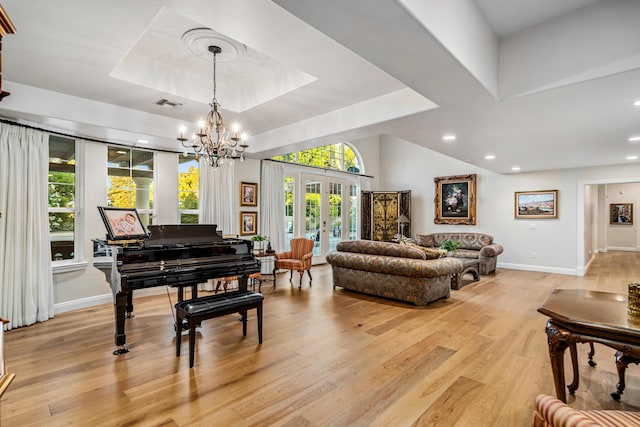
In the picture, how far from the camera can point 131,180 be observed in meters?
5.05

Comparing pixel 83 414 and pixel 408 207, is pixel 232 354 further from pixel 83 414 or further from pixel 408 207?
pixel 408 207

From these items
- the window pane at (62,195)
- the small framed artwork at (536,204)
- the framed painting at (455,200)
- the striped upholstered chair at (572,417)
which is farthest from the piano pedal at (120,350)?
the small framed artwork at (536,204)

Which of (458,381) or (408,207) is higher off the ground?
(408,207)

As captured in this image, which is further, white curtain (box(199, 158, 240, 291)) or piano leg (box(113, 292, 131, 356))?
white curtain (box(199, 158, 240, 291))

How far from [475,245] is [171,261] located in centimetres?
702

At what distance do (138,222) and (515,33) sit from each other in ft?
14.4

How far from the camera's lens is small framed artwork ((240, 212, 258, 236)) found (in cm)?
619

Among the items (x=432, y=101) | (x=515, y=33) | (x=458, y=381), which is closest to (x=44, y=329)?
(x=458, y=381)

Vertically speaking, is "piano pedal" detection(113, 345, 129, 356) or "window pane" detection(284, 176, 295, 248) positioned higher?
"window pane" detection(284, 176, 295, 248)

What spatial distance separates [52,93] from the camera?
364cm

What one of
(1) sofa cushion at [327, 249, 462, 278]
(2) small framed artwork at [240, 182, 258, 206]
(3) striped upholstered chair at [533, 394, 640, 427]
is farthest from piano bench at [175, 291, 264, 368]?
(2) small framed artwork at [240, 182, 258, 206]

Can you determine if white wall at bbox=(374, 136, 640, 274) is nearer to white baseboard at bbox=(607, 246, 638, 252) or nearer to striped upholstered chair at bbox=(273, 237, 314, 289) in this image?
striped upholstered chair at bbox=(273, 237, 314, 289)

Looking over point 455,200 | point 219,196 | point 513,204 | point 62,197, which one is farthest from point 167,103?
point 513,204

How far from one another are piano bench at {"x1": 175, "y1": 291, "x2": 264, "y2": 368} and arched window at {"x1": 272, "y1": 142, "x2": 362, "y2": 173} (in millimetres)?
4528
